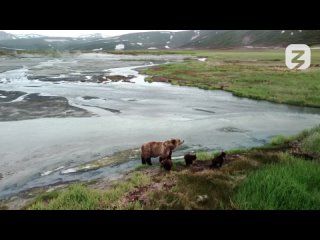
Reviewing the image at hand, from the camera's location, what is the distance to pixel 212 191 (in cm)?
723

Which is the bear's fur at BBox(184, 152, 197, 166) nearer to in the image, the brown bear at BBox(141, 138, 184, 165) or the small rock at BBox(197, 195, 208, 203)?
the brown bear at BBox(141, 138, 184, 165)

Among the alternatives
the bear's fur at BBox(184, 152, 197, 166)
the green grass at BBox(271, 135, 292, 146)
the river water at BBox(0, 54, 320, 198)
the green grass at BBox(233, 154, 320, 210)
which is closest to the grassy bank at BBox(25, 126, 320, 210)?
the green grass at BBox(233, 154, 320, 210)

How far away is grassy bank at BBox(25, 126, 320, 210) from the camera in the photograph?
20.8 feet

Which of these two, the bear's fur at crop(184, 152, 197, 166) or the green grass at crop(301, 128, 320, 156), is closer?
the bear's fur at crop(184, 152, 197, 166)

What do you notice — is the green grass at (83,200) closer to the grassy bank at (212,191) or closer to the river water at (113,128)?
the grassy bank at (212,191)

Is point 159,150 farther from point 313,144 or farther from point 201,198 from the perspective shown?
point 313,144

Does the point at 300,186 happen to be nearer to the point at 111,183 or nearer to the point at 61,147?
the point at 111,183

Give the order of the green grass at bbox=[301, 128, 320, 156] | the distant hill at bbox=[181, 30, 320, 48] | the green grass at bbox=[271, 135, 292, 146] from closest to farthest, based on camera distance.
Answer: the green grass at bbox=[301, 128, 320, 156]
the green grass at bbox=[271, 135, 292, 146]
the distant hill at bbox=[181, 30, 320, 48]

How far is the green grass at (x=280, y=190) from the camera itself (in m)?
6.21

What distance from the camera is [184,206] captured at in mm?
6555

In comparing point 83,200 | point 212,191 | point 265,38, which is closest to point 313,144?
point 212,191

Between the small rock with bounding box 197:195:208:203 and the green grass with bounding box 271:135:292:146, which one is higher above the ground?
the small rock with bounding box 197:195:208:203

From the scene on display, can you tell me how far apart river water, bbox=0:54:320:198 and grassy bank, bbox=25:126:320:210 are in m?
2.21

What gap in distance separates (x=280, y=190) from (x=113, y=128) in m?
11.6
